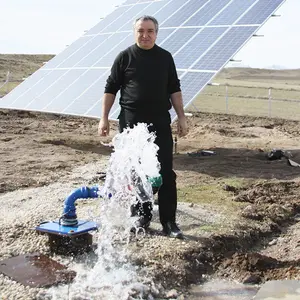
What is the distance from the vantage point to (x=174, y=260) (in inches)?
186

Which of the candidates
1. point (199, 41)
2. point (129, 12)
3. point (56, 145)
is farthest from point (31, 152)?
point (129, 12)

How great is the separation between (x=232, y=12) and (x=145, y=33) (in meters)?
5.95

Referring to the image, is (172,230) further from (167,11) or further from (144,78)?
(167,11)

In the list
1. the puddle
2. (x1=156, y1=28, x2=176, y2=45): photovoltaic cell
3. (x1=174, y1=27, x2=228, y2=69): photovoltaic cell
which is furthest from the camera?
(x1=156, y1=28, x2=176, y2=45): photovoltaic cell

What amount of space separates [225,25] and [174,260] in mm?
6202

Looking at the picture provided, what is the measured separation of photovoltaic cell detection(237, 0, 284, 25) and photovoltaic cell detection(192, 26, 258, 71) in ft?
0.61

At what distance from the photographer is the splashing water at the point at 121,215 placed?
4.17 m

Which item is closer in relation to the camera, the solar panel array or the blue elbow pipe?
the blue elbow pipe

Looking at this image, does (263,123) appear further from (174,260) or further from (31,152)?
(174,260)

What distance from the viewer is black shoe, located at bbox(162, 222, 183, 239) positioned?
516cm

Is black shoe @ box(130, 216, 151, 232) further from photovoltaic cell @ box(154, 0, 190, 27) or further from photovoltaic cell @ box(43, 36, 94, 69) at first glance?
photovoltaic cell @ box(43, 36, 94, 69)

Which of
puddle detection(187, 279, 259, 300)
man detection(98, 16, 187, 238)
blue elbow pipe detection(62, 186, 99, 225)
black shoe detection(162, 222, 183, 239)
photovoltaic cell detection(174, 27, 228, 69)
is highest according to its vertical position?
photovoltaic cell detection(174, 27, 228, 69)

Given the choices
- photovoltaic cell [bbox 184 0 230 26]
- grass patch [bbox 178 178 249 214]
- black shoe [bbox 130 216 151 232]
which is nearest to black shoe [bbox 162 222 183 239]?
black shoe [bbox 130 216 151 232]

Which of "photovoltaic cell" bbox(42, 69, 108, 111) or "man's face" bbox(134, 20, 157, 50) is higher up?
"man's face" bbox(134, 20, 157, 50)
